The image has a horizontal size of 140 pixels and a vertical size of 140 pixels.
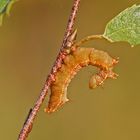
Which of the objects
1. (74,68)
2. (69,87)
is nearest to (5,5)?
(74,68)

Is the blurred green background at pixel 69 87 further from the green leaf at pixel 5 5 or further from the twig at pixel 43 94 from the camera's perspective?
the twig at pixel 43 94

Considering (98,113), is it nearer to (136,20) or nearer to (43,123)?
(43,123)

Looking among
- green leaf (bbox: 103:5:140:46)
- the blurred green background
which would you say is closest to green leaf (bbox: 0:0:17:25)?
green leaf (bbox: 103:5:140:46)

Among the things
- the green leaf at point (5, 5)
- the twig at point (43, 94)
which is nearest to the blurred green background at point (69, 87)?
the green leaf at point (5, 5)

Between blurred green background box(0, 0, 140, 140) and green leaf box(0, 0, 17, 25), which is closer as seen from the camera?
green leaf box(0, 0, 17, 25)

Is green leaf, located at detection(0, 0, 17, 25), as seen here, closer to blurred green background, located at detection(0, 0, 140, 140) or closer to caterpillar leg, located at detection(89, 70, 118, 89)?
caterpillar leg, located at detection(89, 70, 118, 89)

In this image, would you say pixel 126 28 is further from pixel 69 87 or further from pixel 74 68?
pixel 69 87
